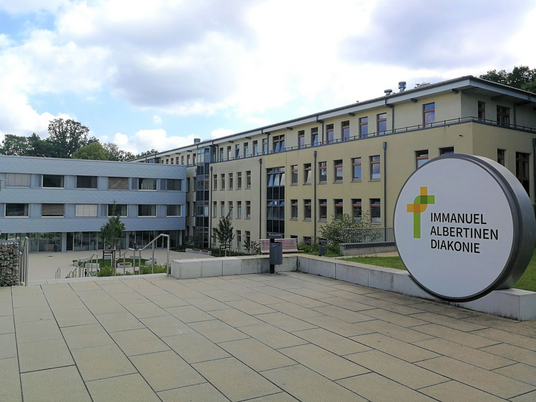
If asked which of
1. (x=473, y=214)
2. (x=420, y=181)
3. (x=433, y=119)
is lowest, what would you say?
(x=473, y=214)

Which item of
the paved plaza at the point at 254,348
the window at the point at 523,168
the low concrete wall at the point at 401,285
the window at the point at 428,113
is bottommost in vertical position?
the paved plaza at the point at 254,348

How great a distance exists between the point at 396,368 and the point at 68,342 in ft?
15.9

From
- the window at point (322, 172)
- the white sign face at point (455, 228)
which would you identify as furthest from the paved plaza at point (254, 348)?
the window at point (322, 172)

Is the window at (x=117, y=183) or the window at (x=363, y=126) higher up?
the window at (x=363, y=126)

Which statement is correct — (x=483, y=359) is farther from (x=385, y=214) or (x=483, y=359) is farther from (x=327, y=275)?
(x=385, y=214)

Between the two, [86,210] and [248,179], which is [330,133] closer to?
[248,179]

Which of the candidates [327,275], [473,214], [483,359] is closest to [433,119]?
[327,275]

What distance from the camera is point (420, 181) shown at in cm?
1028

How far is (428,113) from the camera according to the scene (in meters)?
31.5

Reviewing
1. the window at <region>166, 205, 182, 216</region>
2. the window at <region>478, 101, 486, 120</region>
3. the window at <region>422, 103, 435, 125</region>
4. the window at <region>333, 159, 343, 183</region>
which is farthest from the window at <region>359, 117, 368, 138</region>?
the window at <region>166, 205, 182, 216</region>

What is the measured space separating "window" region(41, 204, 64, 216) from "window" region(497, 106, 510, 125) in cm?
4238

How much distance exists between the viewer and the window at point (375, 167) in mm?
32438

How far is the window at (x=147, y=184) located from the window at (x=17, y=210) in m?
12.4

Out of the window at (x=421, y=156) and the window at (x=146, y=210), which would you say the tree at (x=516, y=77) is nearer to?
the window at (x=421, y=156)
